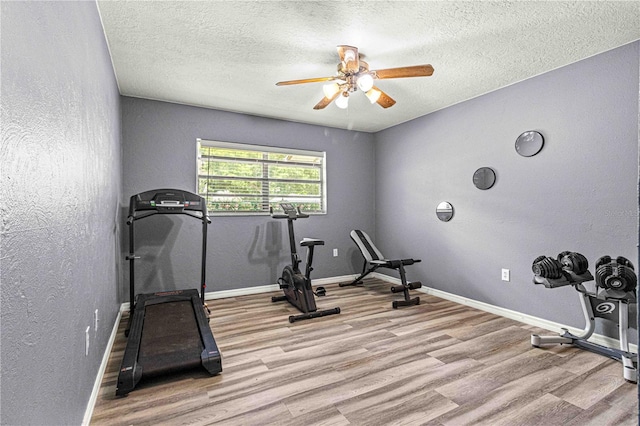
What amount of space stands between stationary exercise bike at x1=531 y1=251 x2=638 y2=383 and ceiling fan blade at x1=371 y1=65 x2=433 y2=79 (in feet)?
5.85

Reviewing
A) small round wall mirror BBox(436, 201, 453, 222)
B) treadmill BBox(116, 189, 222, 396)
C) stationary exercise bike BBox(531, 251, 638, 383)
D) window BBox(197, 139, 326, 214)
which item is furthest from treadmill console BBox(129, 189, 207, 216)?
stationary exercise bike BBox(531, 251, 638, 383)

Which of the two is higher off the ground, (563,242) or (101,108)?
(101,108)

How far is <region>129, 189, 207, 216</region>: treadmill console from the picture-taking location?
3080mm

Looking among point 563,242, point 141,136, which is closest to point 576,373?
point 563,242

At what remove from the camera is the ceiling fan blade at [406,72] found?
A: 2283 millimetres

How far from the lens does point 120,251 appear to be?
3.40 meters

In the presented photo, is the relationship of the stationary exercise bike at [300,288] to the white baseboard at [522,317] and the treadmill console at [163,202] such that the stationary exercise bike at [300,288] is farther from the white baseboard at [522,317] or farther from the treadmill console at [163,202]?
the white baseboard at [522,317]

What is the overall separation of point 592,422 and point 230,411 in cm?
197

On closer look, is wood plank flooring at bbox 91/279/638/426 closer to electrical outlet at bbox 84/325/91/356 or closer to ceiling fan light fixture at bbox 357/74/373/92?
electrical outlet at bbox 84/325/91/356

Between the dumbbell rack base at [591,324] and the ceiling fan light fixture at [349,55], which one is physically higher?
the ceiling fan light fixture at [349,55]

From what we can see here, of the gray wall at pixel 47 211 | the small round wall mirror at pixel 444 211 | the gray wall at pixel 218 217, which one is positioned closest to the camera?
the gray wall at pixel 47 211

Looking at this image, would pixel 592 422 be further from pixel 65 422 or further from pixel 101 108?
pixel 101 108

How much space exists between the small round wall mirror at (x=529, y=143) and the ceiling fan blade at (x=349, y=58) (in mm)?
1934

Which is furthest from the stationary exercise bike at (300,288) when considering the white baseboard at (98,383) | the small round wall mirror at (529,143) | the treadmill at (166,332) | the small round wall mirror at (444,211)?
the small round wall mirror at (529,143)
